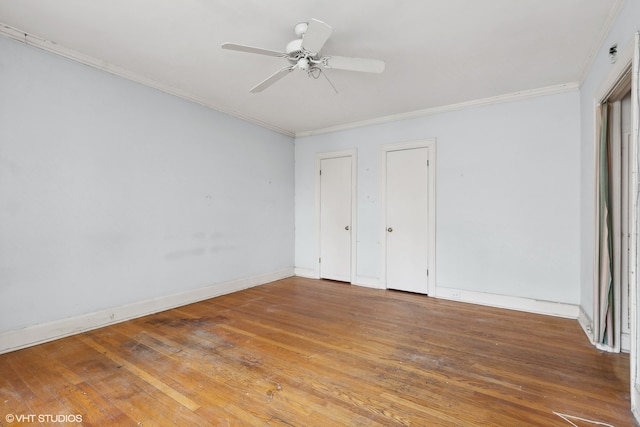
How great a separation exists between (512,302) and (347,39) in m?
3.57

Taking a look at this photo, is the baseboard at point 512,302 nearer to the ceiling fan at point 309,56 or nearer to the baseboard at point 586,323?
the baseboard at point 586,323

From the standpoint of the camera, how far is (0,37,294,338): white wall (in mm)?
2562

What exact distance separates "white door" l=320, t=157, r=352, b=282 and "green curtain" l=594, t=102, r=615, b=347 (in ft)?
10.3

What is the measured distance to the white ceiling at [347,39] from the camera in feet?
7.20

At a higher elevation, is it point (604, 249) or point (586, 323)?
point (604, 249)

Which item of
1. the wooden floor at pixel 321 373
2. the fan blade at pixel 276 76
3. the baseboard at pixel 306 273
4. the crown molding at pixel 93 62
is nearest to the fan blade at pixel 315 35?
the fan blade at pixel 276 76

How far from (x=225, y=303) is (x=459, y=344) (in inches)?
110

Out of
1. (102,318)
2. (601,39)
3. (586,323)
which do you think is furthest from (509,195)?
(102,318)

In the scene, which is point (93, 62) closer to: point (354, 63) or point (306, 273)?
point (354, 63)

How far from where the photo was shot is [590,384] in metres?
2.06

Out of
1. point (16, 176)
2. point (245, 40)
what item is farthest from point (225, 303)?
point (245, 40)

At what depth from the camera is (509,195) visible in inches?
147

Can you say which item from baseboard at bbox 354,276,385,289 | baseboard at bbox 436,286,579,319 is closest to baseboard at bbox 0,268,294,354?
baseboard at bbox 354,276,385,289

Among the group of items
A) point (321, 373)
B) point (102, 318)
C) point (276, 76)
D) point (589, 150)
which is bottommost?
point (321, 373)
